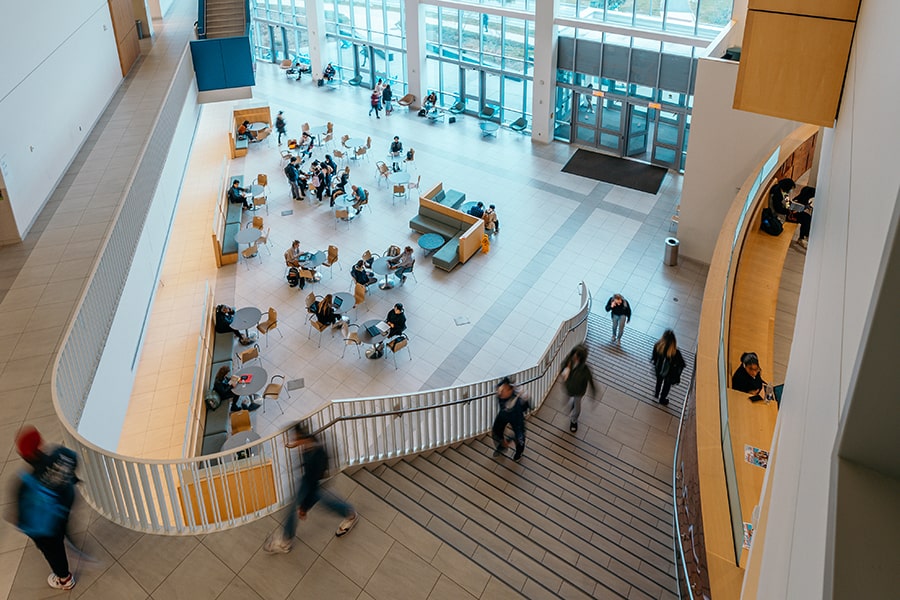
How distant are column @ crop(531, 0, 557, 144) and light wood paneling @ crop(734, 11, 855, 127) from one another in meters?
13.7

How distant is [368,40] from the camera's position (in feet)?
82.3

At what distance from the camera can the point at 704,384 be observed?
287 inches

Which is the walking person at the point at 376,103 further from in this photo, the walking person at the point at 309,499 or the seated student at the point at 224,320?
the walking person at the point at 309,499

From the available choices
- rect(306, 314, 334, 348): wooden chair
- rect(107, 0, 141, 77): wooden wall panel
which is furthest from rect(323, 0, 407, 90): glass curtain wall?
rect(306, 314, 334, 348): wooden chair

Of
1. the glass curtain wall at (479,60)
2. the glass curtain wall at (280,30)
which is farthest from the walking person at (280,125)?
the glass curtain wall at (280,30)

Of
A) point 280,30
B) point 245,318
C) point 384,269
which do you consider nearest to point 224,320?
point 245,318

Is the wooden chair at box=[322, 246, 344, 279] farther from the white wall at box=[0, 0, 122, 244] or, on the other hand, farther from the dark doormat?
the dark doormat

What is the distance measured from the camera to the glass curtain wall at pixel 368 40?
952 inches

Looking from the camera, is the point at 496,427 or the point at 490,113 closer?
the point at 496,427

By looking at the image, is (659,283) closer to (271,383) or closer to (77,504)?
(271,383)

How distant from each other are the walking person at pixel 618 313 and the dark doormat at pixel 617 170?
22.2 ft

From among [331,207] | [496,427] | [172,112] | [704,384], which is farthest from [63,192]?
[704,384]

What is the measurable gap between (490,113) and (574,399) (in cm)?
1482

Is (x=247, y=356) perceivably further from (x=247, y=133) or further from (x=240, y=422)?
(x=247, y=133)
